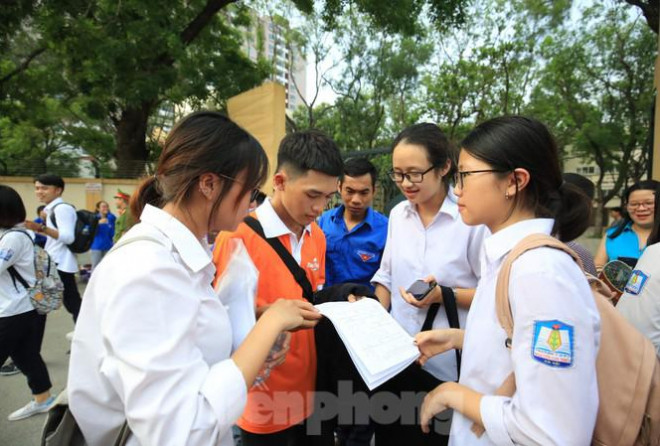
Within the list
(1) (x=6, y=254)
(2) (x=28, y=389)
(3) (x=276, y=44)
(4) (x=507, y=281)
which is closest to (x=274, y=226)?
(4) (x=507, y=281)

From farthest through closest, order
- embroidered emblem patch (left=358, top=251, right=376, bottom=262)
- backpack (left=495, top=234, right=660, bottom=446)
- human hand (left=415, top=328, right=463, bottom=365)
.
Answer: embroidered emblem patch (left=358, top=251, right=376, bottom=262)
human hand (left=415, top=328, right=463, bottom=365)
backpack (left=495, top=234, right=660, bottom=446)

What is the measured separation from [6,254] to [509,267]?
3111mm

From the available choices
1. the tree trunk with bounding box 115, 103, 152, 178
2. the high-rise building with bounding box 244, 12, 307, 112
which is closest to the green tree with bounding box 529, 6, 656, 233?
the high-rise building with bounding box 244, 12, 307, 112

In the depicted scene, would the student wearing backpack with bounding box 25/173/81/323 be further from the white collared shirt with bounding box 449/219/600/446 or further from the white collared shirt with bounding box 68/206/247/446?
the white collared shirt with bounding box 449/219/600/446

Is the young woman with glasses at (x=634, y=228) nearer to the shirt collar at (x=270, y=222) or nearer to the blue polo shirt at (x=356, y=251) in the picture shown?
the blue polo shirt at (x=356, y=251)

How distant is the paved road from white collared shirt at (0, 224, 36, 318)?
0.83 meters

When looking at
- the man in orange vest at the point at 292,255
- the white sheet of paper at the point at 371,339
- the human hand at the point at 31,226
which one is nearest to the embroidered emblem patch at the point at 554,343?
the white sheet of paper at the point at 371,339

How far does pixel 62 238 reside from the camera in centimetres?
432

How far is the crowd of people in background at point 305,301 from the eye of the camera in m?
0.86

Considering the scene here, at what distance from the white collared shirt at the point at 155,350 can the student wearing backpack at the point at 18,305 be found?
233cm

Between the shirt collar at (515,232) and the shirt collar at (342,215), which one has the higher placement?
the shirt collar at (515,232)

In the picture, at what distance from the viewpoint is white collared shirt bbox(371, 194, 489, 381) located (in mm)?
1726

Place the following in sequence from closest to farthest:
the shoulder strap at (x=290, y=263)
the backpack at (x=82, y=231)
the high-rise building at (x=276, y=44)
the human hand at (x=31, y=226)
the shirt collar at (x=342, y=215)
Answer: the shoulder strap at (x=290, y=263) < the shirt collar at (x=342, y=215) < the human hand at (x=31, y=226) < the backpack at (x=82, y=231) < the high-rise building at (x=276, y=44)

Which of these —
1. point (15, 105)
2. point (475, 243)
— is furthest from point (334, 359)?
point (15, 105)
